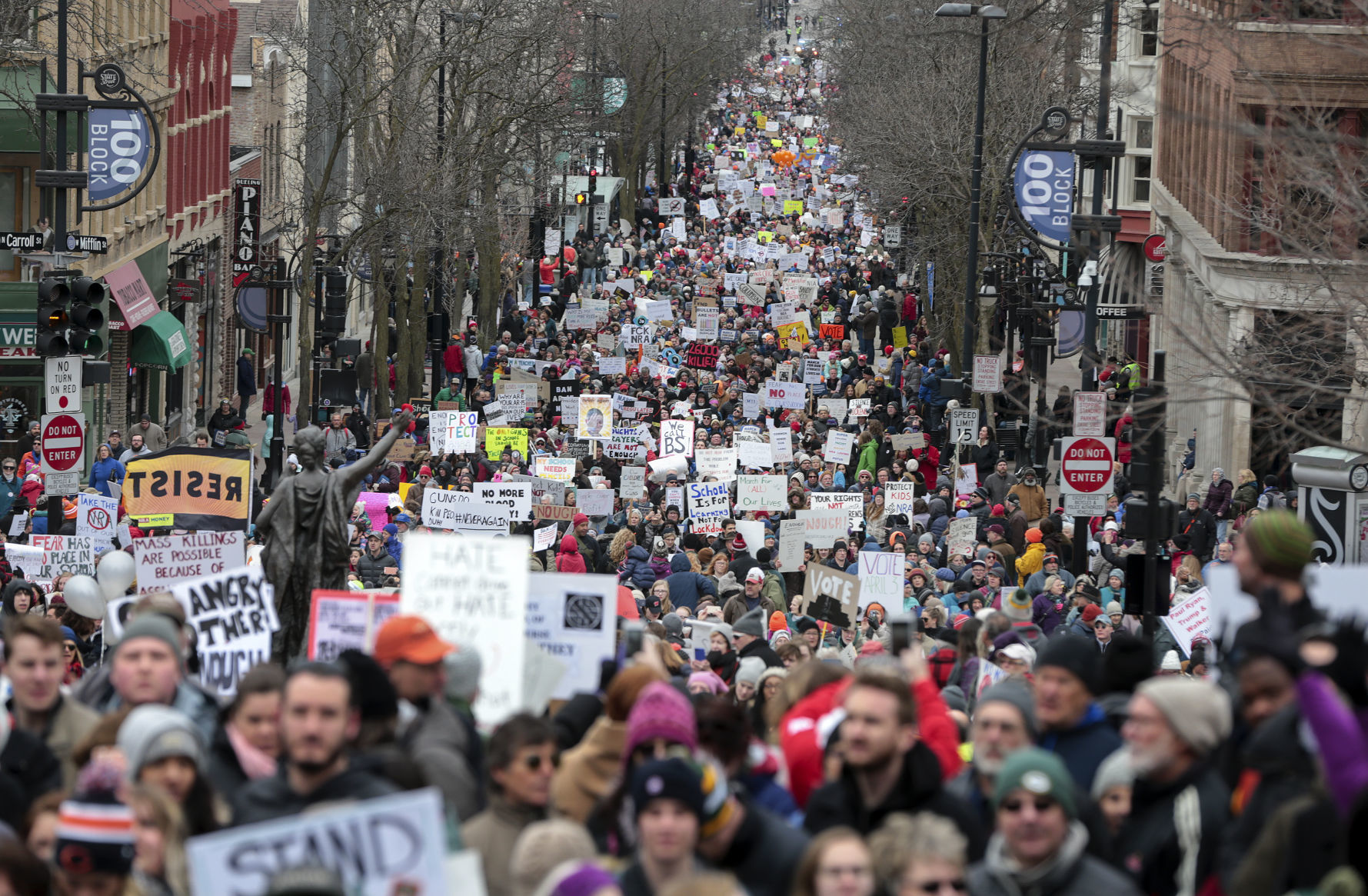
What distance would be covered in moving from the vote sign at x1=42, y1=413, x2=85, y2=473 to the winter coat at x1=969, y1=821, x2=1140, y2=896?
1666 cm

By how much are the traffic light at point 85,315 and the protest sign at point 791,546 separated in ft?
23.5

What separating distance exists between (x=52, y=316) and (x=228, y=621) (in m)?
11.4

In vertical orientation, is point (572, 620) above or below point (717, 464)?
above

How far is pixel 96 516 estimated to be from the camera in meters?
21.4

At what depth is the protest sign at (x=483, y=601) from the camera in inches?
384

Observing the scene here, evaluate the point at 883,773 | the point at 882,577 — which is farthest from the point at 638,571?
the point at 883,773

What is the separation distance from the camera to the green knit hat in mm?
7508

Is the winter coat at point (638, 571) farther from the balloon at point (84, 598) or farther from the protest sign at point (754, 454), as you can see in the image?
the balloon at point (84, 598)

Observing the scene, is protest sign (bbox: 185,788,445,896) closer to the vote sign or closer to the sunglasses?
the sunglasses

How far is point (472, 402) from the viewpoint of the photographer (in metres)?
39.0

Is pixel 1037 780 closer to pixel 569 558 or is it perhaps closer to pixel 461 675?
pixel 461 675

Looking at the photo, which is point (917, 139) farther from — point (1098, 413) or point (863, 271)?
point (1098, 413)

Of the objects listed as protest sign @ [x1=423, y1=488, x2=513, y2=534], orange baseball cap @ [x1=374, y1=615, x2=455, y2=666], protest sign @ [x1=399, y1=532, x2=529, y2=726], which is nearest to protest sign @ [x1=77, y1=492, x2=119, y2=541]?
protest sign @ [x1=423, y1=488, x2=513, y2=534]

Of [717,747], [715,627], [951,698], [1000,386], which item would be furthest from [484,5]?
[717,747]
